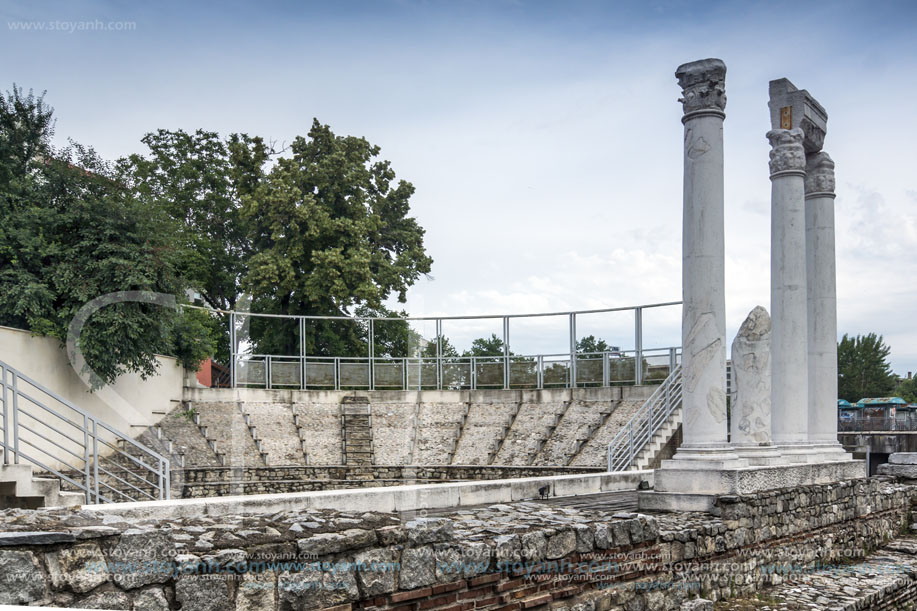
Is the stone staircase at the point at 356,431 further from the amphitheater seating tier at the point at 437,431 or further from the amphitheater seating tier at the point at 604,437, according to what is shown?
the amphitheater seating tier at the point at 604,437

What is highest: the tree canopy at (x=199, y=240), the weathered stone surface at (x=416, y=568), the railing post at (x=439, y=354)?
the tree canopy at (x=199, y=240)

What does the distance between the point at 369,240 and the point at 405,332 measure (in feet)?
13.5

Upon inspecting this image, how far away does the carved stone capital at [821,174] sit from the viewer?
16.0 metres

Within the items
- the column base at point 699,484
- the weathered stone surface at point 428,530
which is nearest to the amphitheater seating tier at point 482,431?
the column base at point 699,484

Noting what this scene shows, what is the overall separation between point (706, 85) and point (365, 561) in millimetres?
8780

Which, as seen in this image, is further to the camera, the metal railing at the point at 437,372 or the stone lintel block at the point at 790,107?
the metal railing at the point at 437,372

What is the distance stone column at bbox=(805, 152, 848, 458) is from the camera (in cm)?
1588

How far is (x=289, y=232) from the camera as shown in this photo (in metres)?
29.7

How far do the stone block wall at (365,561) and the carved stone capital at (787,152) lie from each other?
24.4 ft

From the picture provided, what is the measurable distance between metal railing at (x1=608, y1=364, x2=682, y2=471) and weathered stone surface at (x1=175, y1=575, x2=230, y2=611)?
14.2 metres

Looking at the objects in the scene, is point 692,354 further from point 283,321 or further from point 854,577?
point 283,321

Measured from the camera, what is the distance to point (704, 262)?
11.2 metres

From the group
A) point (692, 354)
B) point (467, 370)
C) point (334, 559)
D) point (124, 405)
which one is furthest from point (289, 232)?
point (334, 559)

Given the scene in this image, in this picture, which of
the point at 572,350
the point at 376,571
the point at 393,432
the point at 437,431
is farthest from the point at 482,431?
the point at 376,571
